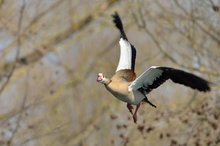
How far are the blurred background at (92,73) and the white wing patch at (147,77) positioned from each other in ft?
21.4

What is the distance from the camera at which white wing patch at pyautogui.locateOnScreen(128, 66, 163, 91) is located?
8.28 m

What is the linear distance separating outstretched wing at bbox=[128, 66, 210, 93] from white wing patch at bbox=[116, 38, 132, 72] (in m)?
0.32

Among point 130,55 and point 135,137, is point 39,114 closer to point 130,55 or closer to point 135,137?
point 135,137

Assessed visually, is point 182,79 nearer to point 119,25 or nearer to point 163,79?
point 163,79

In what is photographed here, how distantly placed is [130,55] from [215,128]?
6210mm

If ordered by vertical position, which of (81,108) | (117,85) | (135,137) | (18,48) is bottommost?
(117,85)

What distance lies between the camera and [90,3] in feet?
56.7

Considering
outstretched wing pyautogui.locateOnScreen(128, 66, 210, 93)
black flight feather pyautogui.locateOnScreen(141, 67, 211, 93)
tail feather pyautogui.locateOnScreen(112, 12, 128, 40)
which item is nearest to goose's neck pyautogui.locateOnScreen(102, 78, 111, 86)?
outstretched wing pyautogui.locateOnScreen(128, 66, 210, 93)

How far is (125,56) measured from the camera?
8945mm

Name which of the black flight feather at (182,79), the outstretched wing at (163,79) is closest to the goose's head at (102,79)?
the outstretched wing at (163,79)

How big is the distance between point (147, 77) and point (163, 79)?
18 cm

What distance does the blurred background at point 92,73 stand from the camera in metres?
15.6

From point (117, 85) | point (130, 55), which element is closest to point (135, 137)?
point (130, 55)

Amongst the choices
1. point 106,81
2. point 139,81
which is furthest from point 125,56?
point 106,81
